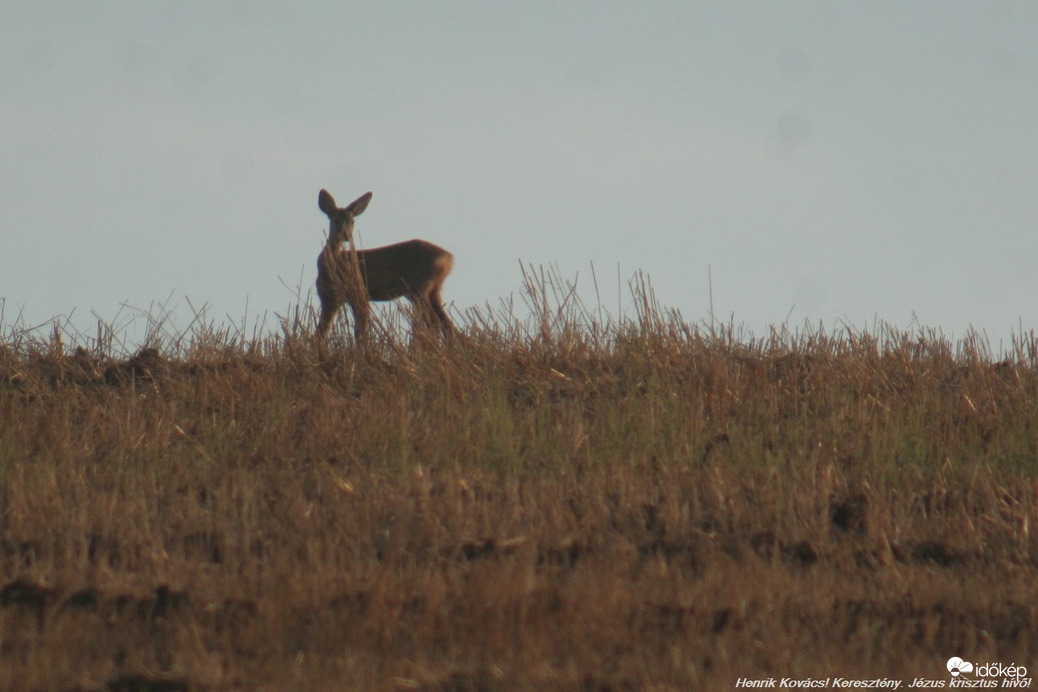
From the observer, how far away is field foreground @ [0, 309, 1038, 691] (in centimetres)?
486

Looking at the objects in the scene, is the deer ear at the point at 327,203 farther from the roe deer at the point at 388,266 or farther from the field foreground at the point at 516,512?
the field foreground at the point at 516,512

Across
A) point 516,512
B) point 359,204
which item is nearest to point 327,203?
point 359,204

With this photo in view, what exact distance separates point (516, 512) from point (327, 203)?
9472mm

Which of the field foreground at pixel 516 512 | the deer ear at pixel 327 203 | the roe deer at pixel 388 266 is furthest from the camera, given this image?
the deer ear at pixel 327 203

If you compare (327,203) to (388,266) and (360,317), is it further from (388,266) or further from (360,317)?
(360,317)

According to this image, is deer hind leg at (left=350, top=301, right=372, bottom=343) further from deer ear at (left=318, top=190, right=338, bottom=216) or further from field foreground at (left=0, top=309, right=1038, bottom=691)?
deer ear at (left=318, top=190, right=338, bottom=216)

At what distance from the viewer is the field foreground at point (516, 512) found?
486 centimetres

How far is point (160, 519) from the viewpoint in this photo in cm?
695

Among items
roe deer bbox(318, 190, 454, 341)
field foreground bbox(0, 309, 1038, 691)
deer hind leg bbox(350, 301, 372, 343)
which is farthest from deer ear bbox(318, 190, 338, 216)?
field foreground bbox(0, 309, 1038, 691)

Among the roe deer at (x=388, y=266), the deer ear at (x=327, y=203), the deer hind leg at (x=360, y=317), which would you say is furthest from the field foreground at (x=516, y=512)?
the deer ear at (x=327, y=203)

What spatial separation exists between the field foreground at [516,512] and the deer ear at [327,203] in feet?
15.5

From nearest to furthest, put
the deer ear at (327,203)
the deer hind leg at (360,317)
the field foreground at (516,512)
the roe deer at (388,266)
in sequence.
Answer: the field foreground at (516,512) → the deer hind leg at (360,317) → the roe deer at (388,266) → the deer ear at (327,203)

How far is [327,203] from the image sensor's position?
15672 mm

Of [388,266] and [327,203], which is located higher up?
[327,203]
